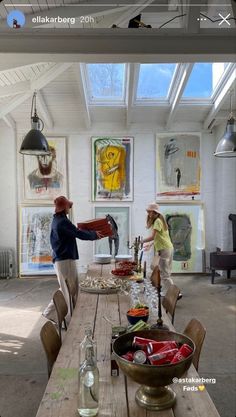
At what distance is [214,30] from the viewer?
2730mm

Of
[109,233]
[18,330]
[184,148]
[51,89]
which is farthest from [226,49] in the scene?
[184,148]

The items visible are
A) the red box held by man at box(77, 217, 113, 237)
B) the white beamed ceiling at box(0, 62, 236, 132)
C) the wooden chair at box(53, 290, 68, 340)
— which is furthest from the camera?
the white beamed ceiling at box(0, 62, 236, 132)

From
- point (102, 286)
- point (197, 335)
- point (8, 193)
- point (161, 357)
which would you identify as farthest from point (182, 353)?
point (8, 193)

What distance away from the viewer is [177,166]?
823cm

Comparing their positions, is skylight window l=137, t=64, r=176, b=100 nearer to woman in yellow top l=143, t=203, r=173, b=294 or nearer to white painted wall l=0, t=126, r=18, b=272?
woman in yellow top l=143, t=203, r=173, b=294

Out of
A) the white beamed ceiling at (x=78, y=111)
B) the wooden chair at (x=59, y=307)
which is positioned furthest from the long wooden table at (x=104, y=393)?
the white beamed ceiling at (x=78, y=111)

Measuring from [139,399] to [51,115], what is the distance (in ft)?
23.7

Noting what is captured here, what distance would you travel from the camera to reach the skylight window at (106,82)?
22.0ft

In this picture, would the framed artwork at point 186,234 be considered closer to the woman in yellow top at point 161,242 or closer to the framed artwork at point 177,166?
the framed artwork at point 177,166

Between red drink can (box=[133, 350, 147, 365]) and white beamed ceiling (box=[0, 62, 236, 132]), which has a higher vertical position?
white beamed ceiling (box=[0, 62, 236, 132])

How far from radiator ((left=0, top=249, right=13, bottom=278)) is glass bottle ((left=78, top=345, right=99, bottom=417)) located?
6.85 meters

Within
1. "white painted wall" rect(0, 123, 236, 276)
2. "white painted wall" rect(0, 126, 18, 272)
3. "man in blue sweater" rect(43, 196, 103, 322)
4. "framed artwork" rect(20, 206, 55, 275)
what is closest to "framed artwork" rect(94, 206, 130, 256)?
"white painted wall" rect(0, 123, 236, 276)

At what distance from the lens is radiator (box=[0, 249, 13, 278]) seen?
806 centimetres

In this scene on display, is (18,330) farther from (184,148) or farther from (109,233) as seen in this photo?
(184,148)
